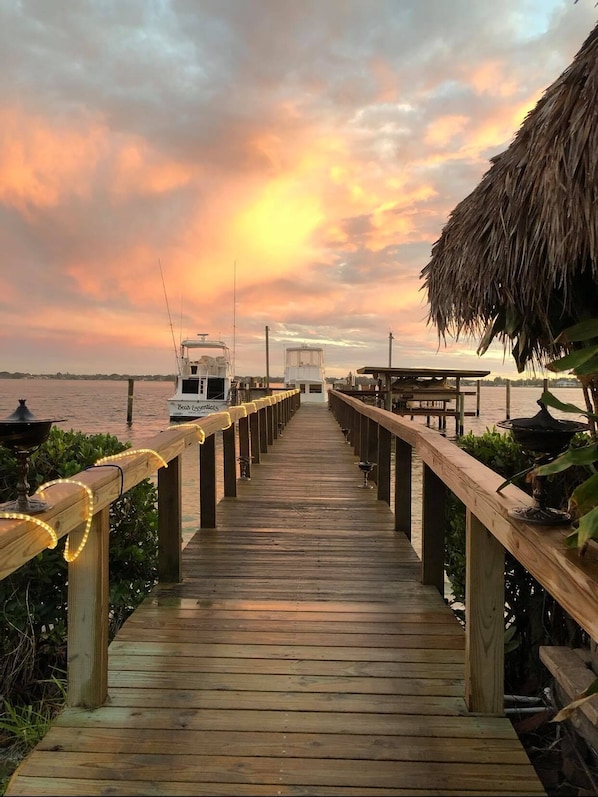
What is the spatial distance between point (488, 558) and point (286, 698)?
2.99 feet

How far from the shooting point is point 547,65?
4.01 metres

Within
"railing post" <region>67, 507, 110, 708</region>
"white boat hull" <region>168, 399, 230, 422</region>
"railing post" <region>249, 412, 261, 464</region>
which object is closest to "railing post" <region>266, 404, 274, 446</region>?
"railing post" <region>249, 412, 261, 464</region>

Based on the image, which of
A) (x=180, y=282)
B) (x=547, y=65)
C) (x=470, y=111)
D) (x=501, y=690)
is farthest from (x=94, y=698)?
(x=180, y=282)

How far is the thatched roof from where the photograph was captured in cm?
202

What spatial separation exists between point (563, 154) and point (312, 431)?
9604mm

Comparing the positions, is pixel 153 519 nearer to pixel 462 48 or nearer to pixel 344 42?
pixel 462 48

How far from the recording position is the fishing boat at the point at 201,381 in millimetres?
25125

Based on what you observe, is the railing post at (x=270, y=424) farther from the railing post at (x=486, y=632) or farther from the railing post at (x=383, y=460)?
the railing post at (x=486, y=632)

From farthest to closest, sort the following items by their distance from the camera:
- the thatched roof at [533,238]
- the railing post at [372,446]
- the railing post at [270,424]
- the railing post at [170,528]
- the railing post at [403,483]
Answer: the railing post at [270,424]
the railing post at [372,446]
the railing post at [403,483]
the railing post at [170,528]
the thatched roof at [533,238]

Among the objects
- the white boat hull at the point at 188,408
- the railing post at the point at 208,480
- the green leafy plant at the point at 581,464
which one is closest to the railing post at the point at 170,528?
the railing post at the point at 208,480

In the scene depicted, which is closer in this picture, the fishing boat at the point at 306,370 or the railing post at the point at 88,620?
the railing post at the point at 88,620

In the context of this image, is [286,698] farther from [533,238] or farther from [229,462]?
[229,462]

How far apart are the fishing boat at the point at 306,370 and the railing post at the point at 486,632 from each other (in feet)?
82.0

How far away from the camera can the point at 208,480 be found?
3.91m
